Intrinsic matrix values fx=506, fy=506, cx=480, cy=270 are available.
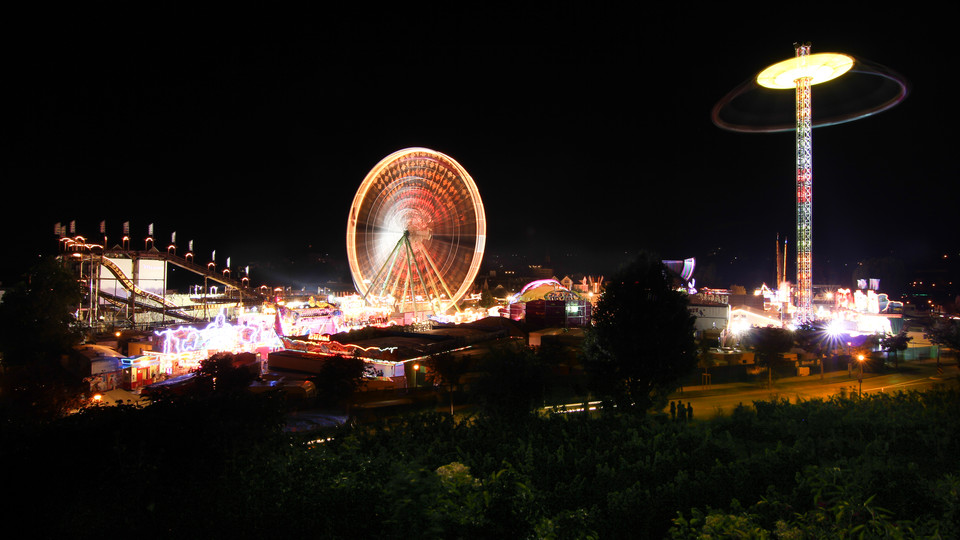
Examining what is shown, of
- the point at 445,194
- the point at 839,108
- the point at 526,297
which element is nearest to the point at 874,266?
the point at 839,108

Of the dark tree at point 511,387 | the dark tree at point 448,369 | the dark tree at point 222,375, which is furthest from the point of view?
the dark tree at point 448,369

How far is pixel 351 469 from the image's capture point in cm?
578

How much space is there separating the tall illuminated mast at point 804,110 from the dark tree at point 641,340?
27587mm

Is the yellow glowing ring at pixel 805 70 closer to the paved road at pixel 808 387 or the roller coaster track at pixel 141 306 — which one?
the paved road at pixel 808 387

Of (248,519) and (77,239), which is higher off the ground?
(77,239)

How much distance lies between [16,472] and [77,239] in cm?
4073

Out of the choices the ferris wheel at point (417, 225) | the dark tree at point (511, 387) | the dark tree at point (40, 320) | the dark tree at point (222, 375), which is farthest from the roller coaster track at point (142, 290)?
the dark tree at point (511, 387)

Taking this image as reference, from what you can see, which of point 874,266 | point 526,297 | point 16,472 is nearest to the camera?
point 16,472

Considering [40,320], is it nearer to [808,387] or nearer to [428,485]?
[428,485]

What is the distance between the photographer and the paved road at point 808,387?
18.1 meters

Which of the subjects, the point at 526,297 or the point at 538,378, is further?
the point at 526,297

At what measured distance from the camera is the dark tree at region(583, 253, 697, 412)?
12211 mm

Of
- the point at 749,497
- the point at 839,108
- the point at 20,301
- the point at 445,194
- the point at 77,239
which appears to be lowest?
the point at 749,497

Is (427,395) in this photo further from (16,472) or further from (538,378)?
(16,472)
